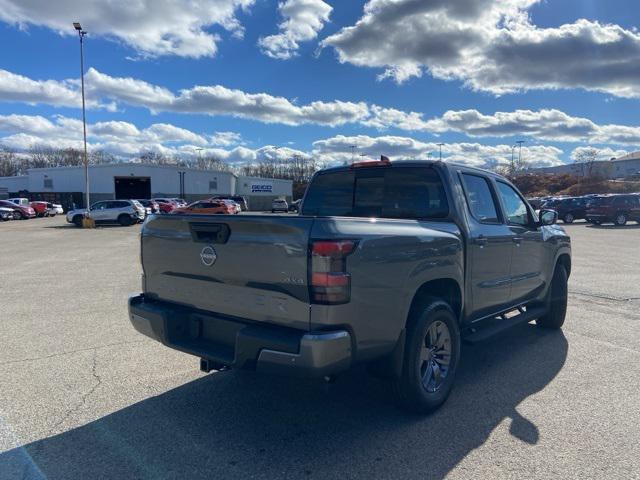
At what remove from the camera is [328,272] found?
2.93 m

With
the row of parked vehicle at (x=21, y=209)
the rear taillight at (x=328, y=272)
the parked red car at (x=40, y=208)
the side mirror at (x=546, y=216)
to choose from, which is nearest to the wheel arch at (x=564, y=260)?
the side mirror at (x=546, y=216)

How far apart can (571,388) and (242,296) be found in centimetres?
309

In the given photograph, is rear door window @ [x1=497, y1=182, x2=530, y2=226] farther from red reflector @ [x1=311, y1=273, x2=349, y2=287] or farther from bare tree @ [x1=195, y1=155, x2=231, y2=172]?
bare tree @ [x1=195, y1=155, x2=231, y2=172]

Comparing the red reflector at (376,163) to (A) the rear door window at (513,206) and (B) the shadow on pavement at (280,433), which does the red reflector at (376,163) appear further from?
(B) the shadow on pavement at (280,433)

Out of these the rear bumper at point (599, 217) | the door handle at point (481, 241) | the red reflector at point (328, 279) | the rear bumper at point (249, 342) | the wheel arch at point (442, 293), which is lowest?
the rear bumper at point (599, 217)

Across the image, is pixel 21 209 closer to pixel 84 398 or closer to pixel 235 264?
pixel 84 398

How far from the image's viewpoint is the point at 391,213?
460cm

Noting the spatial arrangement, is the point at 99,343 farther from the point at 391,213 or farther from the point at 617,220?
the point at 617,220

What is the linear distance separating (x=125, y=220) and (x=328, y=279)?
32266 millimetres

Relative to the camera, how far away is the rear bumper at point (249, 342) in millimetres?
2914

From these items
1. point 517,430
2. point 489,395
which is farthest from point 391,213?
point 517,430

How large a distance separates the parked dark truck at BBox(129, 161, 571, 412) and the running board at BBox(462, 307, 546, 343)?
19mm

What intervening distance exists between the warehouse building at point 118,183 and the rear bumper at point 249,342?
6343cm

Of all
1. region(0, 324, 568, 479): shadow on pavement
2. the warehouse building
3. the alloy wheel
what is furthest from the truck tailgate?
the warehouse building
